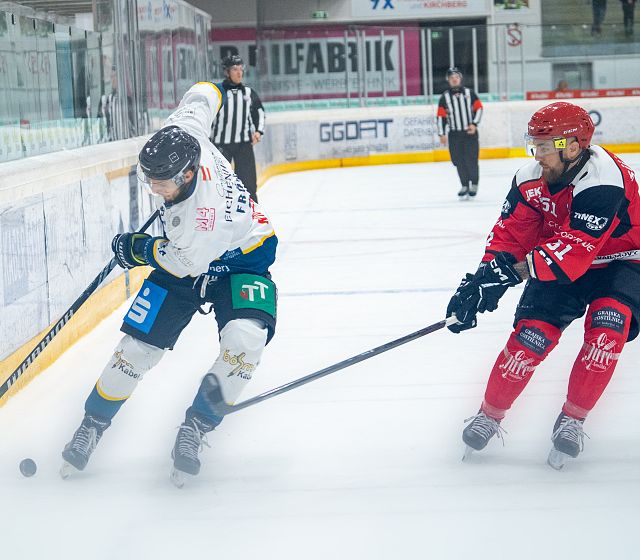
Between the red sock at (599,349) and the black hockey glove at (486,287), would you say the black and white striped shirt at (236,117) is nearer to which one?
the black hockey glove at (486,287)

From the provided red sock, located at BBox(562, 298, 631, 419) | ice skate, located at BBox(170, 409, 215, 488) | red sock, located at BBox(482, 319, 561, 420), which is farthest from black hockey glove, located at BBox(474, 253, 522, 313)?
ice skate, located at BBox(170, 409, 215, 488)

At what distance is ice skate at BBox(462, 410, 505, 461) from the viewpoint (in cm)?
277

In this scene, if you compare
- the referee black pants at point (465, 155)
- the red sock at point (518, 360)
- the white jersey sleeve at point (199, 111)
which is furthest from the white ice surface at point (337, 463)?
the referee black pants at point (465, 155)

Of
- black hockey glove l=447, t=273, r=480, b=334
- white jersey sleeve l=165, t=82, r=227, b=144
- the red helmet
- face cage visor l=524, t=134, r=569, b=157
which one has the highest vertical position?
white jersey sleeve l=165, t=82, r=227, b=144

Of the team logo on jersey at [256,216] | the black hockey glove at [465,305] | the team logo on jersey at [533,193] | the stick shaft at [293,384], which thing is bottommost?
the stick shaft at [293,384]

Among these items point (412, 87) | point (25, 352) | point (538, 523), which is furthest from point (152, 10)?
point (412, 87)

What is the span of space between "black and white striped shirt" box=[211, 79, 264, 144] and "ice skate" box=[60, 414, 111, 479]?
493 centimetres

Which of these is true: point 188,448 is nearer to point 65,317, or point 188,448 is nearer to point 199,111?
point 65,317

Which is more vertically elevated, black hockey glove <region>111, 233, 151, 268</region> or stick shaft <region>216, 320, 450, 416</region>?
black hockey glove <region>111, 233, 151, 268</region>

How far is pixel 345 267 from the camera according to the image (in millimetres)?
6109

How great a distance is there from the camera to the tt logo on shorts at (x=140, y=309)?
9.14 feet

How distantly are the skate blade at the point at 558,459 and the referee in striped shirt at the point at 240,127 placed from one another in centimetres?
502

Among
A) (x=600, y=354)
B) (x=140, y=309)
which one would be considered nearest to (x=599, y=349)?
(x=600, y=354)

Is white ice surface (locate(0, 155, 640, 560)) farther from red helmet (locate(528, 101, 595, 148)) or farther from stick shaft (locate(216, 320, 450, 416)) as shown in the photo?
red helmet (locate(528, 101, 595, 148))
